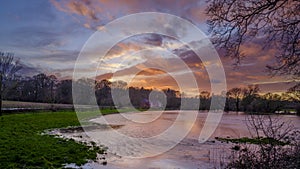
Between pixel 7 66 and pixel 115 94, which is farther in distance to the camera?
pixel 115 94

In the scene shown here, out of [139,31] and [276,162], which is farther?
[139,31]

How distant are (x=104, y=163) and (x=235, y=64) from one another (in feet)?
22.9

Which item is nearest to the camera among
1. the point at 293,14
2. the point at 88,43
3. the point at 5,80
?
the point at 293,14

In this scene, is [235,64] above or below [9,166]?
above

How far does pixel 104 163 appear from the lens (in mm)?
11414

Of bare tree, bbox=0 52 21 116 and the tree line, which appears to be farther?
the tree line

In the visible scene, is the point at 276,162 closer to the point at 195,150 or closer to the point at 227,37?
the point at 227,37

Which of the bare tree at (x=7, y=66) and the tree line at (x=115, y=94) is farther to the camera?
the tree line at (x=115, y=94)

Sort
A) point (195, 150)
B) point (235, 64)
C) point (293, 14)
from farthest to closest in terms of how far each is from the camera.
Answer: point (195, 150) < point (235, 64) < point (293, 14)

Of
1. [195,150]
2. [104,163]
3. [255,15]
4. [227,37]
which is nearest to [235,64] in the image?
[227,37]

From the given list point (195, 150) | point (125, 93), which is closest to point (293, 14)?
point (195, 150)

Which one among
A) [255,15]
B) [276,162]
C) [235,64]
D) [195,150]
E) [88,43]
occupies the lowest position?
[195,150]

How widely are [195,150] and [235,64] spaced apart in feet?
31.8

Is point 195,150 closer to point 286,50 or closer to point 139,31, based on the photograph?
point 286,50
